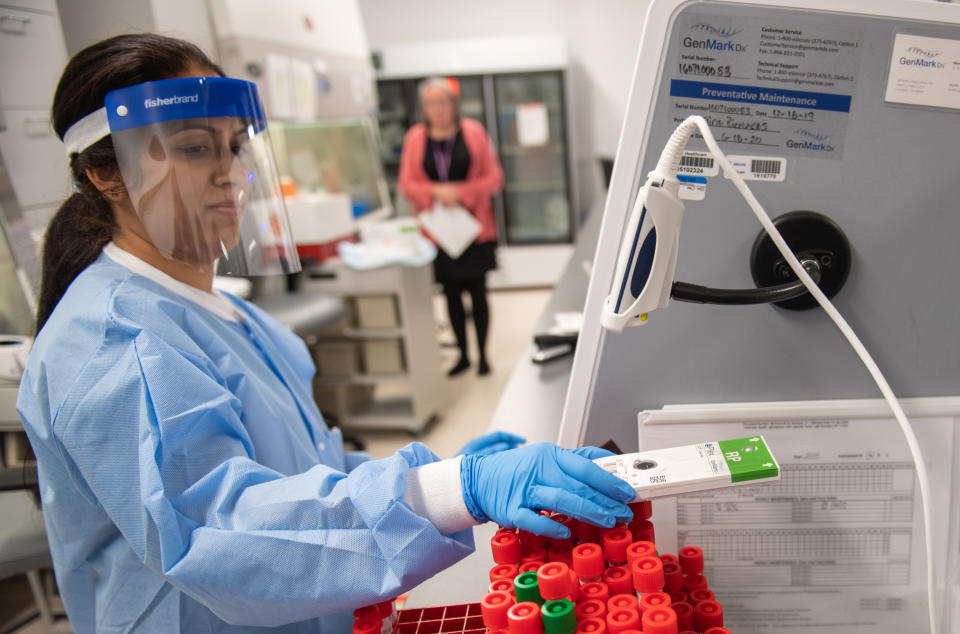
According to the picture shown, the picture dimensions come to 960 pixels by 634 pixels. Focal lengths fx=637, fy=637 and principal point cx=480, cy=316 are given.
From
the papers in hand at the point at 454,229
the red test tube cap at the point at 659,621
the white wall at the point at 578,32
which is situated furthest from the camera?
the white wall at the point at 578,32

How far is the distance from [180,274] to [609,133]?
524 cm

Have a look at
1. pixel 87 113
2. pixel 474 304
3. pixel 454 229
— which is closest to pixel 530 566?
pixel 87 113

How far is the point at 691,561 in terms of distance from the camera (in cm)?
69

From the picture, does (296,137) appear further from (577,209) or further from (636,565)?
(636,565)

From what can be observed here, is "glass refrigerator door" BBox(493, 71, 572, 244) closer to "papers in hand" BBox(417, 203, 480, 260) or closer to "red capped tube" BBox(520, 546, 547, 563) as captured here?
"papers in hand" BBox(417, 203, 480, 260)

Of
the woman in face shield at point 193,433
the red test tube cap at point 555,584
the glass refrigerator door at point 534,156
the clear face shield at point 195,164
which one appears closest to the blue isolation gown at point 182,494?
the woman in face shield at point 193,433

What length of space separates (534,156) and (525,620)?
575 cm

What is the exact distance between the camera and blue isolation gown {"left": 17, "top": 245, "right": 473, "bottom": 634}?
0.72 metres

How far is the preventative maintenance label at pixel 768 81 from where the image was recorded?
71 cm

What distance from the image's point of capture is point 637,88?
0.73 m

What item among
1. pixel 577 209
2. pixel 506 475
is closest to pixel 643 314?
pixel 506 475

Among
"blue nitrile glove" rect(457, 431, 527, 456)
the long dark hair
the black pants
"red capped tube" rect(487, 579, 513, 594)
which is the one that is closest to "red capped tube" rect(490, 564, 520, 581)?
"red capped tube" rect(487, 579, 513, 594)

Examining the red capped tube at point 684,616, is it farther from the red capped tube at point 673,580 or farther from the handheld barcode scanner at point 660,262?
the handheld barcode scanner at point 660,262

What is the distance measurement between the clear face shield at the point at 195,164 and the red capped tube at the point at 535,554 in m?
0.67
